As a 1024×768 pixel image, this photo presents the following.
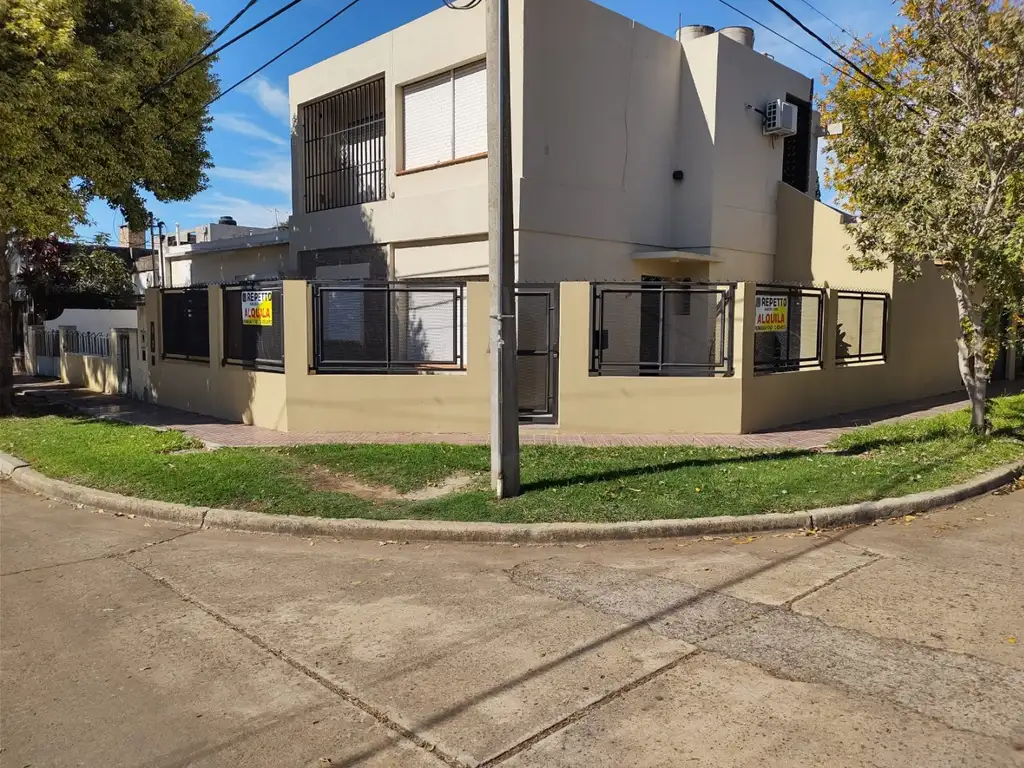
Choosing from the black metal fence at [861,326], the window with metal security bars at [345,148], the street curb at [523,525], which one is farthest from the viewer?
the window with metal security bars at [345,148]

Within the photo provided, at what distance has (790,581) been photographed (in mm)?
5117

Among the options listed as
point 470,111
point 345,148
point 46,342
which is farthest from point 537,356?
point 46,342

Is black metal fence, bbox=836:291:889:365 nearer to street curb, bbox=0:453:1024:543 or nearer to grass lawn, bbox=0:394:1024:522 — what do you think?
grass lawn, bbox=0:394:1024:522

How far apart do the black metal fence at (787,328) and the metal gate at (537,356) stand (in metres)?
2.94

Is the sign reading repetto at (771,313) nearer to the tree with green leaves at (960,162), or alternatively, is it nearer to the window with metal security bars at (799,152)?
the tree with green leaves at (960,162)

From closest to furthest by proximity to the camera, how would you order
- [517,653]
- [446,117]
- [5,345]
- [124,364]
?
[517,653] < [5,345] < [446,117] < [124,364]

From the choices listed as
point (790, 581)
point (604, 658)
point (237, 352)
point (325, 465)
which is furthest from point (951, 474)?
point (237, 352)

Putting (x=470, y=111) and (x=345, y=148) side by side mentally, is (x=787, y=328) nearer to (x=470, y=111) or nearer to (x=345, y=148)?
(x=470, y=111)

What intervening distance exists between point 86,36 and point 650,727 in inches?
520

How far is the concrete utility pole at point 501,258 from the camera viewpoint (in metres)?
6.71

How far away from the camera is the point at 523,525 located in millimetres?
6215

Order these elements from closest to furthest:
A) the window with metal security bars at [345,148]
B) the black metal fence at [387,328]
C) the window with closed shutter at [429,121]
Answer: the black metal fence at [387,328], the window with closed shutter at [429,121], the window with metal security bars at [345,148]

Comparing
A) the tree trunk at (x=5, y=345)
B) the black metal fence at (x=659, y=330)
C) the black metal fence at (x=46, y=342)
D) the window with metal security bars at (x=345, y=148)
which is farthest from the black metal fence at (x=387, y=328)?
the black metal fence at (x=46, y=342)

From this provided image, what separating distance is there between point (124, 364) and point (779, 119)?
14353mm
